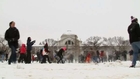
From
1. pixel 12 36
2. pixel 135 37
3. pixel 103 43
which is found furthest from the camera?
pixel 103 43

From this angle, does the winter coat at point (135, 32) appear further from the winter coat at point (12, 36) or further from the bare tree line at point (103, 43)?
the bare tree line at point (103, 43)

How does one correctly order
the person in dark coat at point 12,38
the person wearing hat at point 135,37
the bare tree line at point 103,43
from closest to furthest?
1. the person wearing hat at point 135,37
2. the person in dark coat at point 12,38
3. the bare tree line at point 103,43

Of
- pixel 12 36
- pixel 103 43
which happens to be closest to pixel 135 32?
pixel 12 36

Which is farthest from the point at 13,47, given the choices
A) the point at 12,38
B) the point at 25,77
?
the point at 25,77

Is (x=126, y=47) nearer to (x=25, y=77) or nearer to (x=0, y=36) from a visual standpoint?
(x=0, y=36)

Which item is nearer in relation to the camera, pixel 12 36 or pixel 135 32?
pixel 135 32

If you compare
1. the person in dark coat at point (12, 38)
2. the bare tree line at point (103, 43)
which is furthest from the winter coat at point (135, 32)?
the bare tree line at point (103, 43)

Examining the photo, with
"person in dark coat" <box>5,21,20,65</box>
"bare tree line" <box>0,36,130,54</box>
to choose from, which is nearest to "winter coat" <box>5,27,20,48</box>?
"person in dark coat" <box>5,21,20,65</box>

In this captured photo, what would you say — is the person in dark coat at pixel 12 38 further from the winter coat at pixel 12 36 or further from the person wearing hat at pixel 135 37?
the person wearing hat at pixel 135 37

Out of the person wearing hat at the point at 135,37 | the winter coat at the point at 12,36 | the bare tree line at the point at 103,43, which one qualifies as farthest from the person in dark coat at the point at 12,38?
the bare tree line at the point at 103,43

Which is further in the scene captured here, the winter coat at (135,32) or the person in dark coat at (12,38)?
the person in dark coat at (12,38)

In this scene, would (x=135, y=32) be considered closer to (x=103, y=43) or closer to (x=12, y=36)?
(x=12, y=36)

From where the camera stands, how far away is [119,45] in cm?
9950

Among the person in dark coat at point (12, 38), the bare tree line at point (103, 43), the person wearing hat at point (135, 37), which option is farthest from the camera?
the bare tree line at point (103, 43)
